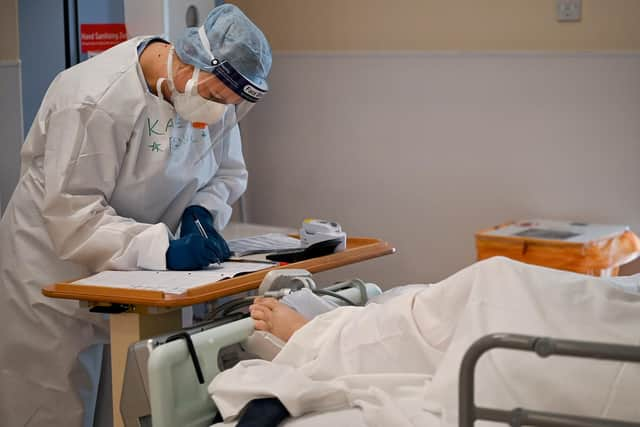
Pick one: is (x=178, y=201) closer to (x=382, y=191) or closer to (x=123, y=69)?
(x=123, y=69)

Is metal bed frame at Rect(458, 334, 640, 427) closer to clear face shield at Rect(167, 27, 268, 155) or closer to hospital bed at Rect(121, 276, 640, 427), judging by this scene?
hospital bed at Rect(121, 276, 640, 427)

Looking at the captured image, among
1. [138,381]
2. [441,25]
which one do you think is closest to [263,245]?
[138,381]

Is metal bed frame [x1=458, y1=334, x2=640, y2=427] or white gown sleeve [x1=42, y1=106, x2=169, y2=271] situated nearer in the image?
metal bed frame [x1=458, y1=334, x2=640, y2=427]

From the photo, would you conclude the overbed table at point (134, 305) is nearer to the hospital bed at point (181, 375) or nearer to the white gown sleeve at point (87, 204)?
the hospital bed at point (181, 375)

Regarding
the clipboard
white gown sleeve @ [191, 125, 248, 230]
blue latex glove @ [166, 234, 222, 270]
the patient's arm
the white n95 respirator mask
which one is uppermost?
the white n95 respirator mask

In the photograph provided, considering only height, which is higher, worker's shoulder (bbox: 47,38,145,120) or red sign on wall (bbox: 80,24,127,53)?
red sign on wall (bbox: 80,24,127,53)

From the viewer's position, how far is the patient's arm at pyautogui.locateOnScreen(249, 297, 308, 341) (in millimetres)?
1832

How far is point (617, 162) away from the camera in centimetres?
374

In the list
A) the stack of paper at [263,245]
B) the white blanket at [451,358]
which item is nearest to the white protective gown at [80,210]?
the stack of paper at [263,245]

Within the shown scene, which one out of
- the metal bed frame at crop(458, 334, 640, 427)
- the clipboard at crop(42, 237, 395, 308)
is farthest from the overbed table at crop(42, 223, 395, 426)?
the metal bed frame at crop(458, 334, 640, 427)

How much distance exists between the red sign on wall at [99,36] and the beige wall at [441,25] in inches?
43.4

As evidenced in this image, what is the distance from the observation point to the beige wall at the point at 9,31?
132 inches

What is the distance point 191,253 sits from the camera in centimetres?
215

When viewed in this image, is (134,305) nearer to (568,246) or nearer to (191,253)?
(191,253)
